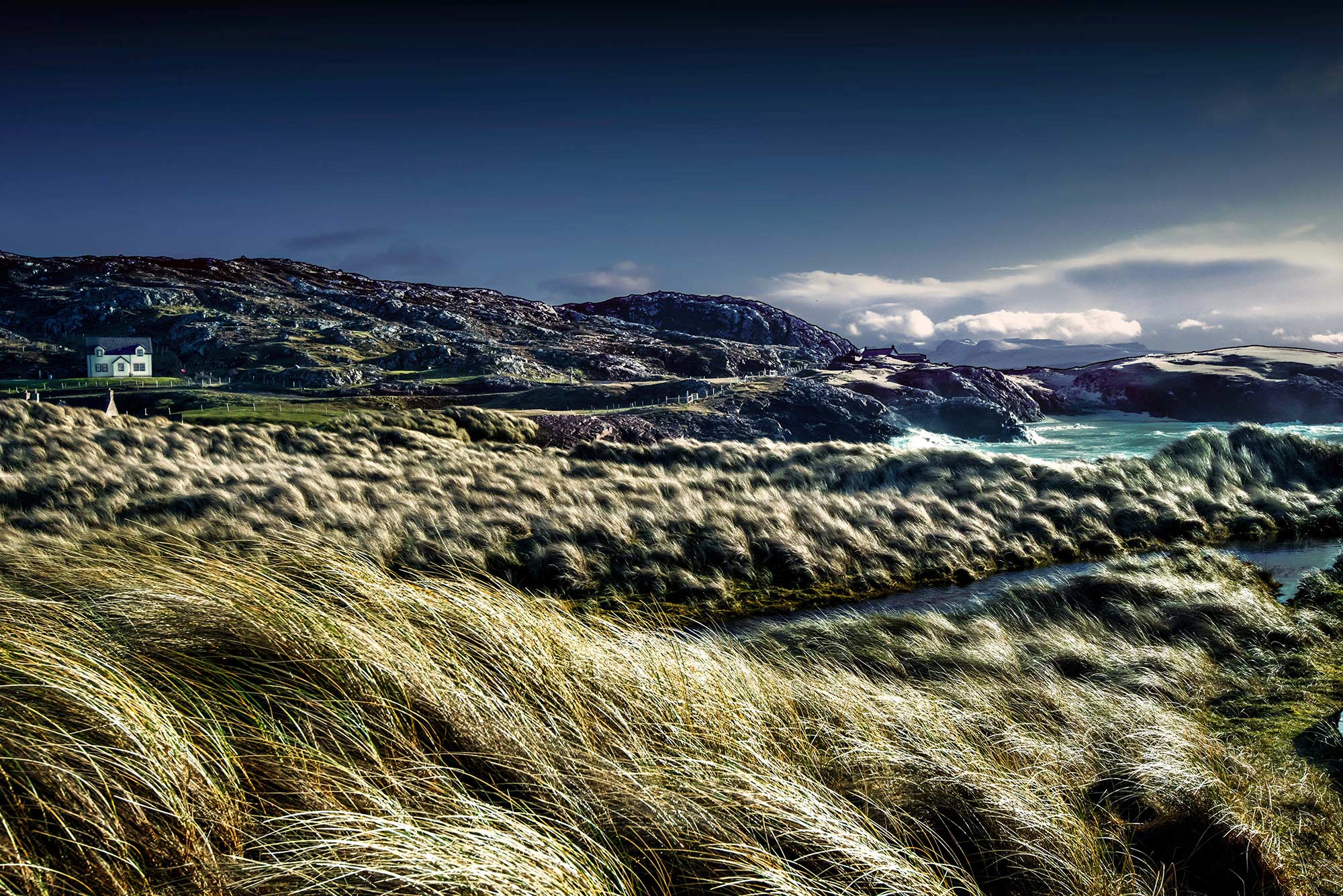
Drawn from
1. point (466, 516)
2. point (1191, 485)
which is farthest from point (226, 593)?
point (1191, 485)

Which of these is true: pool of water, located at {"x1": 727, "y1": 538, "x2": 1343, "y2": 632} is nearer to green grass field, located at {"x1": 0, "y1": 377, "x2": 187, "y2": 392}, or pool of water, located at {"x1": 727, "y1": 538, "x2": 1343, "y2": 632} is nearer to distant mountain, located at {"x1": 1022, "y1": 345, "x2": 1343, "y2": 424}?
distant mountain, located at {"x1": 1022, "y1": 345, "x2": 1343, "y2": 424}

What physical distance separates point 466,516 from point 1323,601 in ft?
39.8

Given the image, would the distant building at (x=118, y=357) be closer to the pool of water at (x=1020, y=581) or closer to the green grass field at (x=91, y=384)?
the green grass field at (x=91, y=384)

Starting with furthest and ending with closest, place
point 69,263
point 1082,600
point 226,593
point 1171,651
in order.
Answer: point 69,263
point 1082,600
point 1171,651
point 226,593

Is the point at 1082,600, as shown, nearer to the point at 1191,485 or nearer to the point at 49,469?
the point at 1191,485

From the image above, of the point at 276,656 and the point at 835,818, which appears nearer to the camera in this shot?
the point at 835,818

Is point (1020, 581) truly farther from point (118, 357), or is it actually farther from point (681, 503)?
point (118, 357)

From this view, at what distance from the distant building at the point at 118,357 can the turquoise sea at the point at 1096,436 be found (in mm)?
98555

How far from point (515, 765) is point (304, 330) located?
13624 cm

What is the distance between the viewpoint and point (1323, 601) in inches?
324

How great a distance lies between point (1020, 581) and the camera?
9.48 meters

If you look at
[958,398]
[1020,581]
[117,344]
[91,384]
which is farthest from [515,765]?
[117,344]

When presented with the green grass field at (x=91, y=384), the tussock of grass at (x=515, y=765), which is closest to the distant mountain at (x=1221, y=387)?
the tussock of grass at (x=515, y=765)

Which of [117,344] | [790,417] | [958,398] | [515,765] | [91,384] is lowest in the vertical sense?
[515,765]
